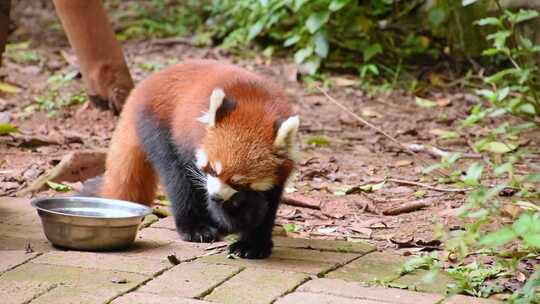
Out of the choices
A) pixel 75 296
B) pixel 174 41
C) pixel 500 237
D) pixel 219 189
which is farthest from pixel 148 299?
pixel 174 41

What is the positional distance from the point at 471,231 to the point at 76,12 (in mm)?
4284

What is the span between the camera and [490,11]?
776 centimetres

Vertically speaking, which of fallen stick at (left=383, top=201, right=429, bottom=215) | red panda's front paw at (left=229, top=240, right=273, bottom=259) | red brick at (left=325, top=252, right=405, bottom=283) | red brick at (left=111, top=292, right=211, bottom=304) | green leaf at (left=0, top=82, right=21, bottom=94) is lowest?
fallen stick at (left=383, top=201, right=429, bottom=215)

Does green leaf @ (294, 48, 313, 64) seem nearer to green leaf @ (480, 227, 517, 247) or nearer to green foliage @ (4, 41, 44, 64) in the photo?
green foliage @ (4, 41, 44, 64)

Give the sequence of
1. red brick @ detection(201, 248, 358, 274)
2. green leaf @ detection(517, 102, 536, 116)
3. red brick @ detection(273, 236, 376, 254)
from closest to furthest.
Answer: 1. red brick @ detection(201, 248, 358, 274)
2. red brick @ detection(273, 236, 376, 254)
3. green leaf @ detection(517, 102, 536, 116)

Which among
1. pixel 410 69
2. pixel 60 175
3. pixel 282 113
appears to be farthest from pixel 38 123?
pixel 410 69

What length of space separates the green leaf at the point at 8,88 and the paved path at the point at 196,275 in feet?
11.4

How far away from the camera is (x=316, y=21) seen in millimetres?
8312

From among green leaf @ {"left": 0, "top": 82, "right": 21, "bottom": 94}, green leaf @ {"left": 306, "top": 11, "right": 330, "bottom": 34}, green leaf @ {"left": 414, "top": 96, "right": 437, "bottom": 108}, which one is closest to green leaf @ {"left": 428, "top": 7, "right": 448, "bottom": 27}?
green leaf @ {"left": 414, "top": 96, "right": 437, "bottom": 108}

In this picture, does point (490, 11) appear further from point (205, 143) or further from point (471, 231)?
point (471, 231)

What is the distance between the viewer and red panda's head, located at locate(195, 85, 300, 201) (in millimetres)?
4137

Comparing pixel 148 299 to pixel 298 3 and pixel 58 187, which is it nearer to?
pixel 58 187

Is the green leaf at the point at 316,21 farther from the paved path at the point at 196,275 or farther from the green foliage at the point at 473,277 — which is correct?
the green foliage at the point at 473,277

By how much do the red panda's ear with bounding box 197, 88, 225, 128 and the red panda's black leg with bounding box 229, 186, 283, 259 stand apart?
429 millimetres
